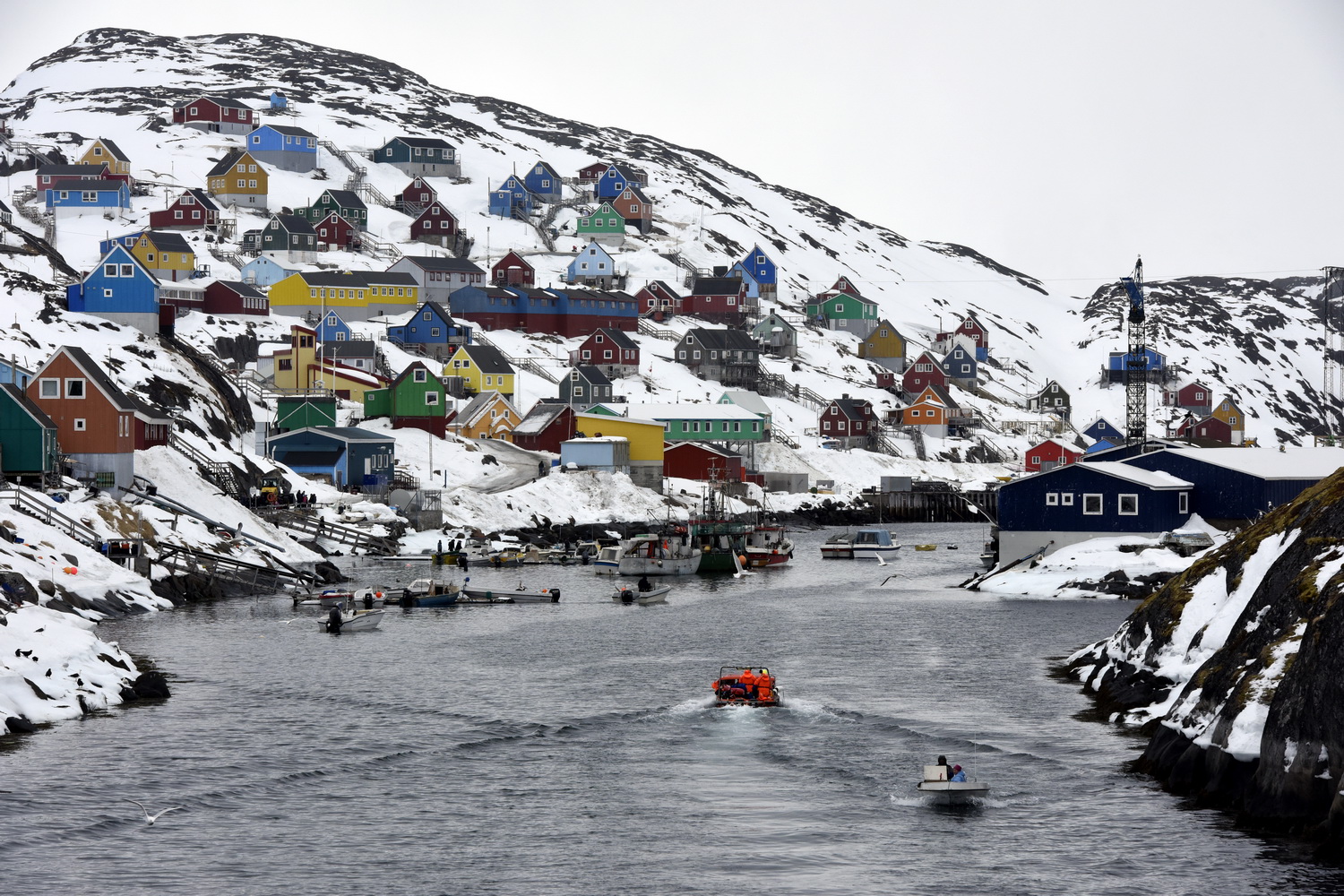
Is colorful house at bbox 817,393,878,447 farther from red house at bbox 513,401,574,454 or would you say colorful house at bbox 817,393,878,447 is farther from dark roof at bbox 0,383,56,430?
dark roof at bbox 0,383,56,430

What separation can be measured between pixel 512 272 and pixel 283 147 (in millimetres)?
52018

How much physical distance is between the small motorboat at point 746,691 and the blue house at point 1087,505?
33034 millimetres

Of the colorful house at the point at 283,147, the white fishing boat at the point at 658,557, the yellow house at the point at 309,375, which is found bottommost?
the white fishing boat at the point at 658,557

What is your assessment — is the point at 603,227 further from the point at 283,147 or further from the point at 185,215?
the point at 185,215

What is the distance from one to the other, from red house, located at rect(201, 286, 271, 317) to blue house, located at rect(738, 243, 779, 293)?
69.9 meters

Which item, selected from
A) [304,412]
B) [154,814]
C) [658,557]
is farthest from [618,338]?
[154,814]

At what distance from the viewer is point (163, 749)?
118 feet

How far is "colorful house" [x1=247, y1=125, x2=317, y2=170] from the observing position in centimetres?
19688

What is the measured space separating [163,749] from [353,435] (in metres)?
66.1

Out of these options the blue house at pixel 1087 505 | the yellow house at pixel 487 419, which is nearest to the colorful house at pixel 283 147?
the yellow house at pixel 487 419

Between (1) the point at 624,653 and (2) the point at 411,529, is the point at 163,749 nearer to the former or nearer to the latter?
(1) the point at 624,653

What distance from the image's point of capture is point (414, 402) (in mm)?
112438

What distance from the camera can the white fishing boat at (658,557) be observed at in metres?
85.6

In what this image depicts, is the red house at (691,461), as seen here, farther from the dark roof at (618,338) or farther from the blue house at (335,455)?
the dark roof at (618,338)
